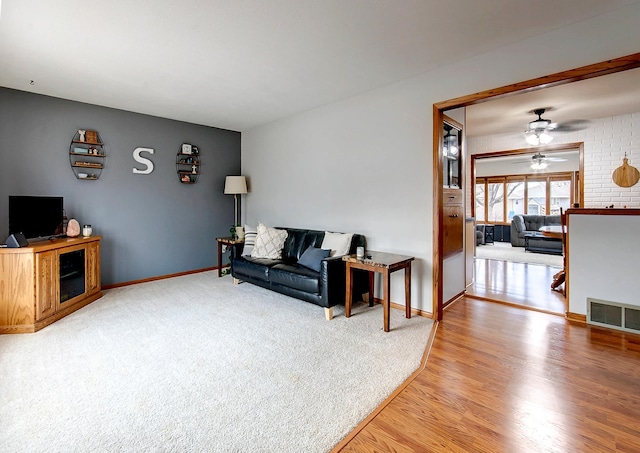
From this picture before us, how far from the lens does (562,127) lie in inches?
192

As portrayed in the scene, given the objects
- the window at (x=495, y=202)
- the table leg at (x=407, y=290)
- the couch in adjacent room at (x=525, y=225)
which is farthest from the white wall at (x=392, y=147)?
the window at (x=495, y=202)

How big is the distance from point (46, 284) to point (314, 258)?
2.78 m

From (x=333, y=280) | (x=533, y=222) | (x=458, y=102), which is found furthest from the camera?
(x=533, y=222)

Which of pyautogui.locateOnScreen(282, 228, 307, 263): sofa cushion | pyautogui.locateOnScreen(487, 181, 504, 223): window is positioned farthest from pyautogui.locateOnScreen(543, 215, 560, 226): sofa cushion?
pyautogui.locateOnScreen(282, 228, 307, 263): sofa cushion

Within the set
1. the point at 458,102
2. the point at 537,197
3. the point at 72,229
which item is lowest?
the point at 72,229

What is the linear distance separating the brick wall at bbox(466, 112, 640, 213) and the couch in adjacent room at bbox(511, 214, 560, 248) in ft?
11.3

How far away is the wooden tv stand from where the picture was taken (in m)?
2.97

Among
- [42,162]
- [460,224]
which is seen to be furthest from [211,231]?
[460,224]

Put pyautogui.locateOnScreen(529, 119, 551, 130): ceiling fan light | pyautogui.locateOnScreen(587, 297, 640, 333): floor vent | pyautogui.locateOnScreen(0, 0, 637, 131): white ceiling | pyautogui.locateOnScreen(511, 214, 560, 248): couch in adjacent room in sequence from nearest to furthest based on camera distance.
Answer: pyautogui.locateOnScreen(0, 0, 637, 131): white ceiling < pyautogui.locateOnScreen(587, 297, 640, 333): floor vent < pyautogui.locateOnScreen(529, 119, 551, 130): ceiling fan light < pyautogui.locateOnScreen(511, 214, 560, 248): couch in adjacent room

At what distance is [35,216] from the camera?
350 centimetres

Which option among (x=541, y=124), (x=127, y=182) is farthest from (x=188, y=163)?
(x=541, y=124)

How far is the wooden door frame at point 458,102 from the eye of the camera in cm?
230

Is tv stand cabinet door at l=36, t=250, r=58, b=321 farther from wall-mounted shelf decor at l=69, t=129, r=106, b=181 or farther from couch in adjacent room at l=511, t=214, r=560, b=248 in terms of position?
couch in adjacent room at l=511, t=214, r=560, b=248

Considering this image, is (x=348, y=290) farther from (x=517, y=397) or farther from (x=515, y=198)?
(x=515, y=198)
